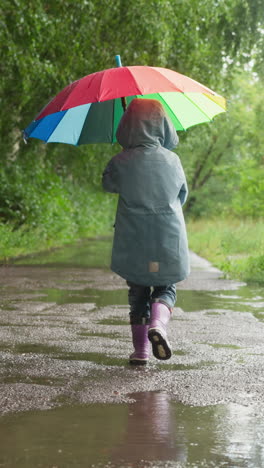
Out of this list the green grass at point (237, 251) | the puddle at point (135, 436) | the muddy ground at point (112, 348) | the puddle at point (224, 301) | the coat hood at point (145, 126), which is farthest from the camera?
the green grass at point (237, 251)

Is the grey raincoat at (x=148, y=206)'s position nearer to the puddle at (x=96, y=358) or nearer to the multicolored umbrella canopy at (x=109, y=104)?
the multicolored umbrella canopy at (x=109, y=104)

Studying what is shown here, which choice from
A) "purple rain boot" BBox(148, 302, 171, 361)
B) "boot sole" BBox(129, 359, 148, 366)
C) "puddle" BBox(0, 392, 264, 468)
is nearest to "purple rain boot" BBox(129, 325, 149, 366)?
"boot sole" BBox(129, 359, 148, 366)

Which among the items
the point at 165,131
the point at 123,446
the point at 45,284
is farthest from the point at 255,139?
the point at 123,446

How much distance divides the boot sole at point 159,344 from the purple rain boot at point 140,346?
0.38 meters

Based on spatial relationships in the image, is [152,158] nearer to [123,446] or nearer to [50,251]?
[123,446]

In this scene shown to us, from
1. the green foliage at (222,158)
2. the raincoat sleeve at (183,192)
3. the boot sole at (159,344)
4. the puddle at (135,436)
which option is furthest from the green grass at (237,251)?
the green foliage at (222,158)

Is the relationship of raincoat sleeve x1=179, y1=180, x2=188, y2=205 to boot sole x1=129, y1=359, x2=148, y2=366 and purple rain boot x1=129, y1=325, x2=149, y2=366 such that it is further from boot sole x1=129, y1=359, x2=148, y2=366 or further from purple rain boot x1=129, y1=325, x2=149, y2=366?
boot sole x1=129, y1=359, x2=148, y2=366

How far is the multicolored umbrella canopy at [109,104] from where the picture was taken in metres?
6.57

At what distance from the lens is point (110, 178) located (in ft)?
21.1

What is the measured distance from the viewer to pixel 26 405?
5.02 metres

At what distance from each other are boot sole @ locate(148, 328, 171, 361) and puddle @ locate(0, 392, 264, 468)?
0.91 metres

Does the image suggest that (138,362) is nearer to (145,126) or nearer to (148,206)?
(148,206)

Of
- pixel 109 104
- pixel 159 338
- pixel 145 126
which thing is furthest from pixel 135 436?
pixel 109 104

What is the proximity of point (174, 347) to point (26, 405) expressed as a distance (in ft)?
8.07
